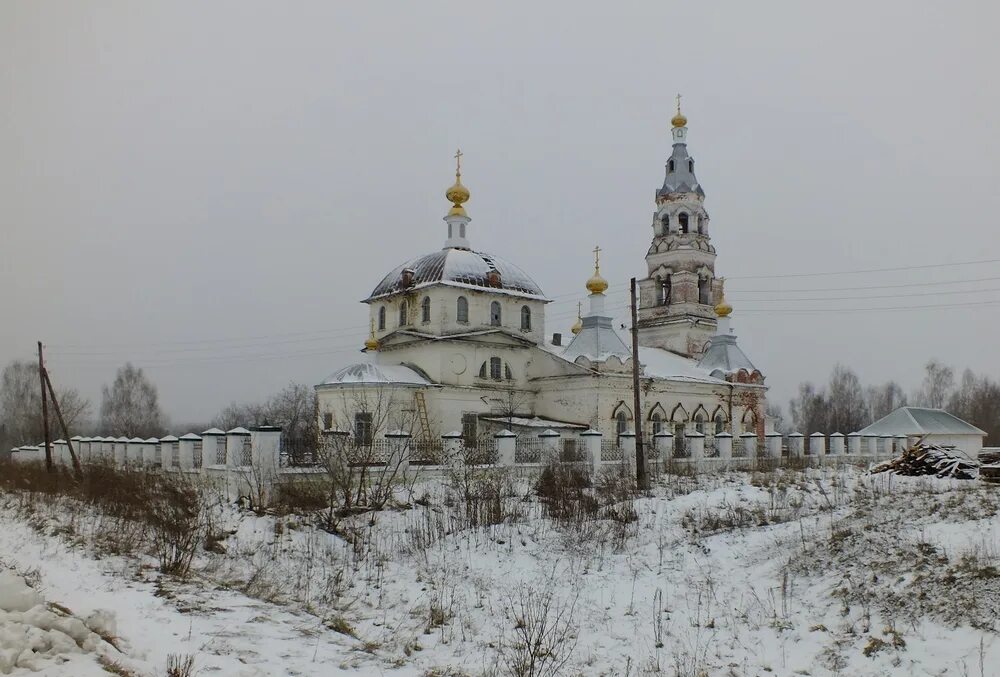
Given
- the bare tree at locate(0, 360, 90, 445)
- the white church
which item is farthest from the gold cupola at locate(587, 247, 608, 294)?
the bare tree at locate(0, 360, 90, 445)

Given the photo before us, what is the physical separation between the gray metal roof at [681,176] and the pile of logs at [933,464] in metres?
27.5

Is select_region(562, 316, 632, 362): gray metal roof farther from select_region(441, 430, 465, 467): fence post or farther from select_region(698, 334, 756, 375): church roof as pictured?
select_region(441, 430, 465, 467): fence post

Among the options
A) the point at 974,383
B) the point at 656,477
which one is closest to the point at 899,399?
the point at 974,383

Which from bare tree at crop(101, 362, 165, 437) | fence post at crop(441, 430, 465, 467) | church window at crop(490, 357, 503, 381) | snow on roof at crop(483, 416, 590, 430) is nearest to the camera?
fence post at crop(441, 430, 465, 467)

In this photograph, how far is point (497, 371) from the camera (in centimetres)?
3350

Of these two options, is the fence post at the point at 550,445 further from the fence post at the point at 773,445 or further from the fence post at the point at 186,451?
the fence post at the point at 186,451

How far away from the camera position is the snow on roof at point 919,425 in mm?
37219

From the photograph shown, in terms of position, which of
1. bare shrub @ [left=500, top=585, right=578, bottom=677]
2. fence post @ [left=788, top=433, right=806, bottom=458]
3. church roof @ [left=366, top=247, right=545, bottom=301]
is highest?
church roof @ [left=366, top=247, right=545, bottom=301]

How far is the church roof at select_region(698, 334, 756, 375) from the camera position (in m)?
39.6

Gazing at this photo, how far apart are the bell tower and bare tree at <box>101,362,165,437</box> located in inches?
1819

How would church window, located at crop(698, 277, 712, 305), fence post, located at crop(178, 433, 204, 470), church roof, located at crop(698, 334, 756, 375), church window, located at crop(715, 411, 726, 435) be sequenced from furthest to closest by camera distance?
church window, located at crop(698, 277, 712, 305), church roof, located at crop(698, 334, 756, 375), church window, located at crop(715, 411, 726, 435), fence post, located at crop(178, 433, 204, 470)

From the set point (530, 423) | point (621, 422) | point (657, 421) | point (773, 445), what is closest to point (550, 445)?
point (530, 423)

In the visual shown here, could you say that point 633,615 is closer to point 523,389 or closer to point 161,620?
point 161,620

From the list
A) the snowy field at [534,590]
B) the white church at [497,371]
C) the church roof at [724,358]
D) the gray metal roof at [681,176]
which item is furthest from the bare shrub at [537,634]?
the gray metal roof at [681,176]
